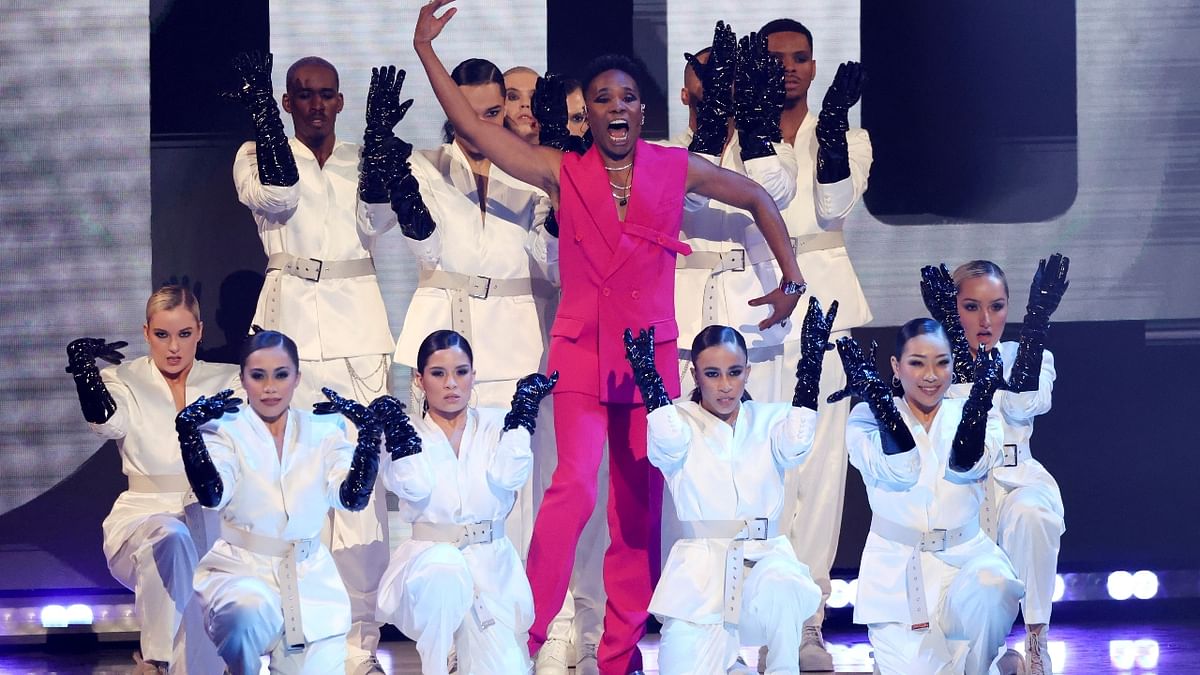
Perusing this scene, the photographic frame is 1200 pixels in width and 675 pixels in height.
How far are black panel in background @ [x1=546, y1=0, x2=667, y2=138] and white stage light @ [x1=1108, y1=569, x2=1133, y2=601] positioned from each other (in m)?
2.55

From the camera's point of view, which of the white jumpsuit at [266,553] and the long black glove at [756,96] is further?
the long black glove at [756,96]

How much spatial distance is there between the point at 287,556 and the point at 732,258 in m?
1.90

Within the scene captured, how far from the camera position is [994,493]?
5.20m

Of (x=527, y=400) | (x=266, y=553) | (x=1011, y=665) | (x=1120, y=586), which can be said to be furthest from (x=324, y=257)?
(x=1120, y=586)

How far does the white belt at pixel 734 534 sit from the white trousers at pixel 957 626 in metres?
0.42

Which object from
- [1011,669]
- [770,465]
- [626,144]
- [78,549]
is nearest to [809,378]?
[770,465]

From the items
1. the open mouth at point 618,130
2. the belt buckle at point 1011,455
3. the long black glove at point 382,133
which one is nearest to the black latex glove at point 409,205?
the long black glove at point 382,133

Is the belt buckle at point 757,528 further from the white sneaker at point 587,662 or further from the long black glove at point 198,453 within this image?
the long black glove at point 198,453

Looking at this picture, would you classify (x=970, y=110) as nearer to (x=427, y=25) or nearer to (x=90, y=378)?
(x=427, y=25)

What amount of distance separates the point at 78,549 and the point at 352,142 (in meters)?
1.99

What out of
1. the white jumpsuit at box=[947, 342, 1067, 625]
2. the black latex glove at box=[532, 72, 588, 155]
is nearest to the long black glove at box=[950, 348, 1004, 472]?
the white jumpsuit at box=[947, 342, 1067, 625]

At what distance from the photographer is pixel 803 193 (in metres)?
5.47

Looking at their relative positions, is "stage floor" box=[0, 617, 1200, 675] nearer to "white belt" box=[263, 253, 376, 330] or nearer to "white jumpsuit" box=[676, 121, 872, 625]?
"white jumpsuit" box=[676, 121, 872, 625]

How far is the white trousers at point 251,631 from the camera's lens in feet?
13.9
